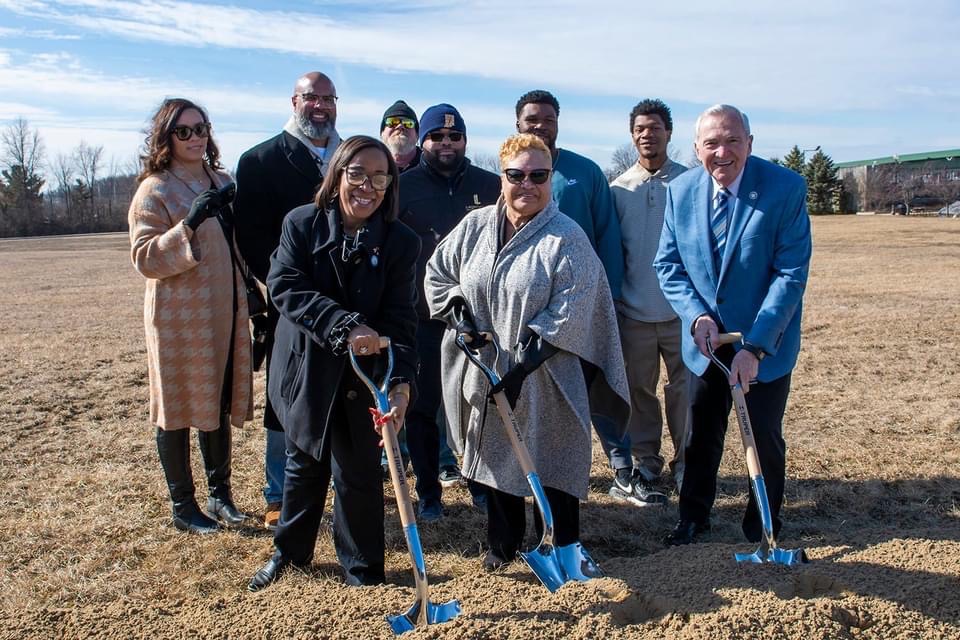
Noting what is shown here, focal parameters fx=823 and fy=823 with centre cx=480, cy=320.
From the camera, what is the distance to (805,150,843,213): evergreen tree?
2384 inches

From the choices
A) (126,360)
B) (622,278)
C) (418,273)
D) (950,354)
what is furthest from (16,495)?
(950,354)

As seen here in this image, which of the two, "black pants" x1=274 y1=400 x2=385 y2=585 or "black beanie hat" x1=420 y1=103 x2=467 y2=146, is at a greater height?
"black beanie hat" x1=420 y1=103 x2=467 y2=146

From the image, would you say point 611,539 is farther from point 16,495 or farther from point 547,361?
point 16,495

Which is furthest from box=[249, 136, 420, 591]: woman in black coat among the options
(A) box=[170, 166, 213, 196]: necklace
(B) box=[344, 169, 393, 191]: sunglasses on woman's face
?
(A) box=[170, 166, 213, 196]: necklace

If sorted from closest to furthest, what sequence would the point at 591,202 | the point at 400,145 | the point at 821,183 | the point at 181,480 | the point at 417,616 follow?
1. the point at 417,616
2. the point at 181,480
3. the point at 591,202
4. the point at 400,145
5. the point at 821,183

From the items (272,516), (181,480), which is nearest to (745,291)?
(272,516)

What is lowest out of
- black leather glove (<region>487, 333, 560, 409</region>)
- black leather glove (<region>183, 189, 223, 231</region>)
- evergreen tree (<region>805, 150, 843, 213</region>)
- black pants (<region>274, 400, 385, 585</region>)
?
black pants (<region>274, 400, 385, 585</region>)

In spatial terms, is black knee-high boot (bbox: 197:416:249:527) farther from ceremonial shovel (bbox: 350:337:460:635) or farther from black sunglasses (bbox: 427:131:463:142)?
black sunglasses (bbox: 427:131:463:142)

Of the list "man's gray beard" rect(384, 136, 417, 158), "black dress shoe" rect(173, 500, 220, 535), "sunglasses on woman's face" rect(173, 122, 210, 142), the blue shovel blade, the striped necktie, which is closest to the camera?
the blue shovel blade

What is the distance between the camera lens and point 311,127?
184 inches

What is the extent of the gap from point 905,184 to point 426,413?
72.9 meters

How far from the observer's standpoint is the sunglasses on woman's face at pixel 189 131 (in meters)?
4.48

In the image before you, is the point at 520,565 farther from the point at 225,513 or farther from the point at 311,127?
the point at 311,127

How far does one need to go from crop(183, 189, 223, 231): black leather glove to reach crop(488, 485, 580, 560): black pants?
2.01m
